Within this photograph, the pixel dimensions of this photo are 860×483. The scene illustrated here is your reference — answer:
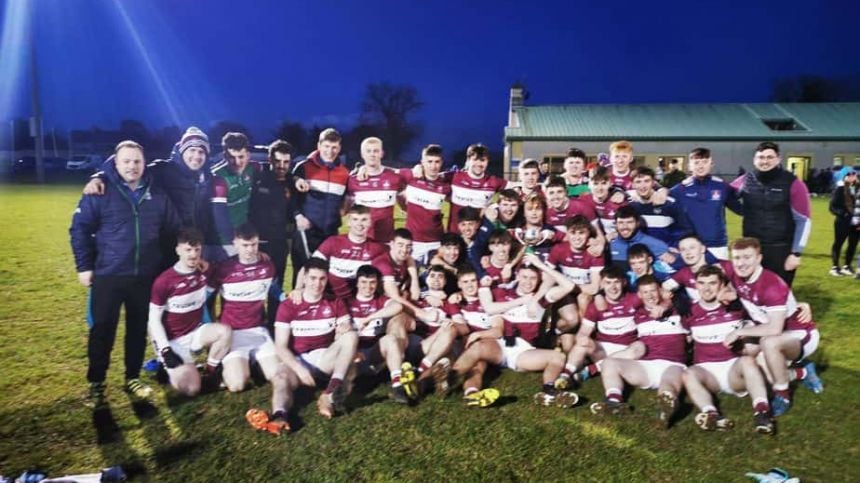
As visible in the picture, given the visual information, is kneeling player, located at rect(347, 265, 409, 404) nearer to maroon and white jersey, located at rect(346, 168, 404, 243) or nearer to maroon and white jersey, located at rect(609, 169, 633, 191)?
maroon and white jersey, located at rect(346, 168, 404, 243)

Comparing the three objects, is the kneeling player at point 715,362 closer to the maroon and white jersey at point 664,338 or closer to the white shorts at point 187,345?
the maroon and white jersey at point 664,338

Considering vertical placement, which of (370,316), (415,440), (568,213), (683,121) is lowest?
(415,440)

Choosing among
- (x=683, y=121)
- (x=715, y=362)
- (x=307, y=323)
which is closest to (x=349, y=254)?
(x=307, y=323)

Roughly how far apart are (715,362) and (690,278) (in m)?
0.86

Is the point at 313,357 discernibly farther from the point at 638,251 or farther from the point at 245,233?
the point at 638,251

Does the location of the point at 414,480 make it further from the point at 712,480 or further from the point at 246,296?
the point at 246,296

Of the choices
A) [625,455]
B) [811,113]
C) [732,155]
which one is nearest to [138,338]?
[625,455]

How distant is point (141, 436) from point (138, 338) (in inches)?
40.9

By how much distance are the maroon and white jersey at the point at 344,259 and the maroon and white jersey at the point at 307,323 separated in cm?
62

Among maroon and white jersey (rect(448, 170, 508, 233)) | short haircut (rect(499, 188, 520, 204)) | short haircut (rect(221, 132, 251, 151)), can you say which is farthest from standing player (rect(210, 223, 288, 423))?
short haircut (rect(499, 188, 520, 204))

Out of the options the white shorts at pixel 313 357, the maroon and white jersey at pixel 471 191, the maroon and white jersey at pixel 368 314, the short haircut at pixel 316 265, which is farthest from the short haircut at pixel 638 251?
the white shorts at pixel 313 357

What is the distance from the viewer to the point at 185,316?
463cm

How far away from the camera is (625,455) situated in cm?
358

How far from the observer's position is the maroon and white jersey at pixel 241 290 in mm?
4766
